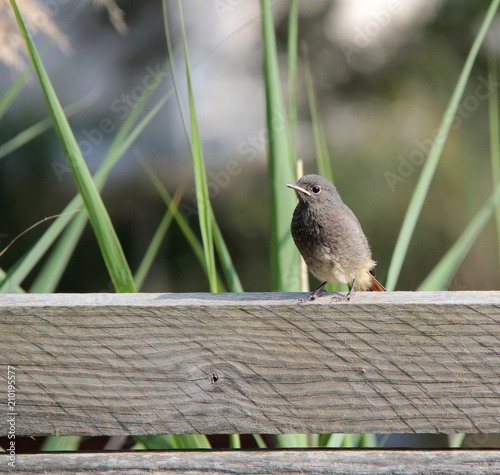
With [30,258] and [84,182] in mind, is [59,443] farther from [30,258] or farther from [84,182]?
[84,182]

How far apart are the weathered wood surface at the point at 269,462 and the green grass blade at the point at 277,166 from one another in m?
0.55

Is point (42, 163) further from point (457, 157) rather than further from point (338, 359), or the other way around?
point (338, 359)

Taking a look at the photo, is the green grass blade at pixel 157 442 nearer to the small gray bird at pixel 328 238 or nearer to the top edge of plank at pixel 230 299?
the top edge of plank at pixel 230 299

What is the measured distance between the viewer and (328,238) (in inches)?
75.2

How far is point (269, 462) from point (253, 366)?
0.17 m

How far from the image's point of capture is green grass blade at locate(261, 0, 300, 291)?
1.52m

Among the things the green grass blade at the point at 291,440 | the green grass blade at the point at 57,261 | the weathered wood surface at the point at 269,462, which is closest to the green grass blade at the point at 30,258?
the green grass blade at the point at 57,261

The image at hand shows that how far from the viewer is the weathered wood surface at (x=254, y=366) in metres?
1.09

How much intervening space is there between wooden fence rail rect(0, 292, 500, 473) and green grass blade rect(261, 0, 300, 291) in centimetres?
46

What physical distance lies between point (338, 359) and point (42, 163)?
2903 mm

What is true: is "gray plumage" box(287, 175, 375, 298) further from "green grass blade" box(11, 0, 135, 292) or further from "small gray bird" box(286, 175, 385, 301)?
"green grass blade" box(11, 0, 135, 292)

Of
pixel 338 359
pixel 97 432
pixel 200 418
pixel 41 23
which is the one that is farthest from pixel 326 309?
pixel 41 23

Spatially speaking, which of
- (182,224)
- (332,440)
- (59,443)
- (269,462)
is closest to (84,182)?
(182,224)

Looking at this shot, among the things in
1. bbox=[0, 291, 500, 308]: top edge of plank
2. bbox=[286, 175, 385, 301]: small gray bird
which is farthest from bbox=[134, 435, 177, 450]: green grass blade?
bbox=[286, 175, 385, 301]: small gray bird
